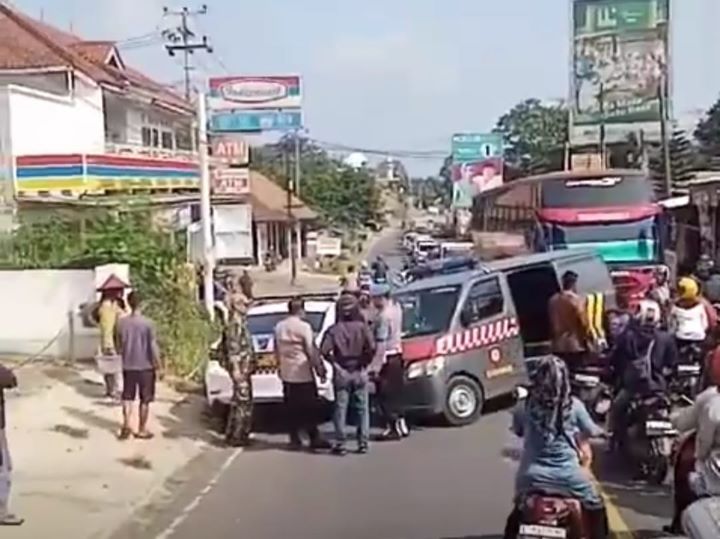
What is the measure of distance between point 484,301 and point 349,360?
3743 millimetres

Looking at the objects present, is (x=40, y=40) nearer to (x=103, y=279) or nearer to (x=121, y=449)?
(x=103, y=279)

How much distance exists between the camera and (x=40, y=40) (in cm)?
4134

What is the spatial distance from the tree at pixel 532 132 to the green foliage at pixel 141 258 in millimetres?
78655

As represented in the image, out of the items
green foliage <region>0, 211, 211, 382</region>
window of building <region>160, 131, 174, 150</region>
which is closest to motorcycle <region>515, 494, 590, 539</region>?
green foliage <region>0, 211, 211, 382</region>

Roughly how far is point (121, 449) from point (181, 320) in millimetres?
7144

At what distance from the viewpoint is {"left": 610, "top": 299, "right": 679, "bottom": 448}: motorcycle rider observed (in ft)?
40.8

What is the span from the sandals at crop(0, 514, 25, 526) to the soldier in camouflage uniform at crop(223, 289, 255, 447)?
4.47m

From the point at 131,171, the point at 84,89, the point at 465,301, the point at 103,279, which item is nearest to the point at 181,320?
the point at 103,279

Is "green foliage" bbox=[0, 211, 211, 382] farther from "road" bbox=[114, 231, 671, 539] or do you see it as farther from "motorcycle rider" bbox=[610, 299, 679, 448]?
"motorcycle rider" bbox=[610, 299, 679, 448]

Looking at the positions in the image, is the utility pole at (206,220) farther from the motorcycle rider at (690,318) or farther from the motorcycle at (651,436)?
the motorcycle at (651,436)

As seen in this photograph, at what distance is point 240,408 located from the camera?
15828 mm

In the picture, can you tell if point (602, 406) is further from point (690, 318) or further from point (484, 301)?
point (484, 301)

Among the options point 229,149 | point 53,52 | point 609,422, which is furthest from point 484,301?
point 53,52

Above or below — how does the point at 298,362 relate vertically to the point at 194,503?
above
